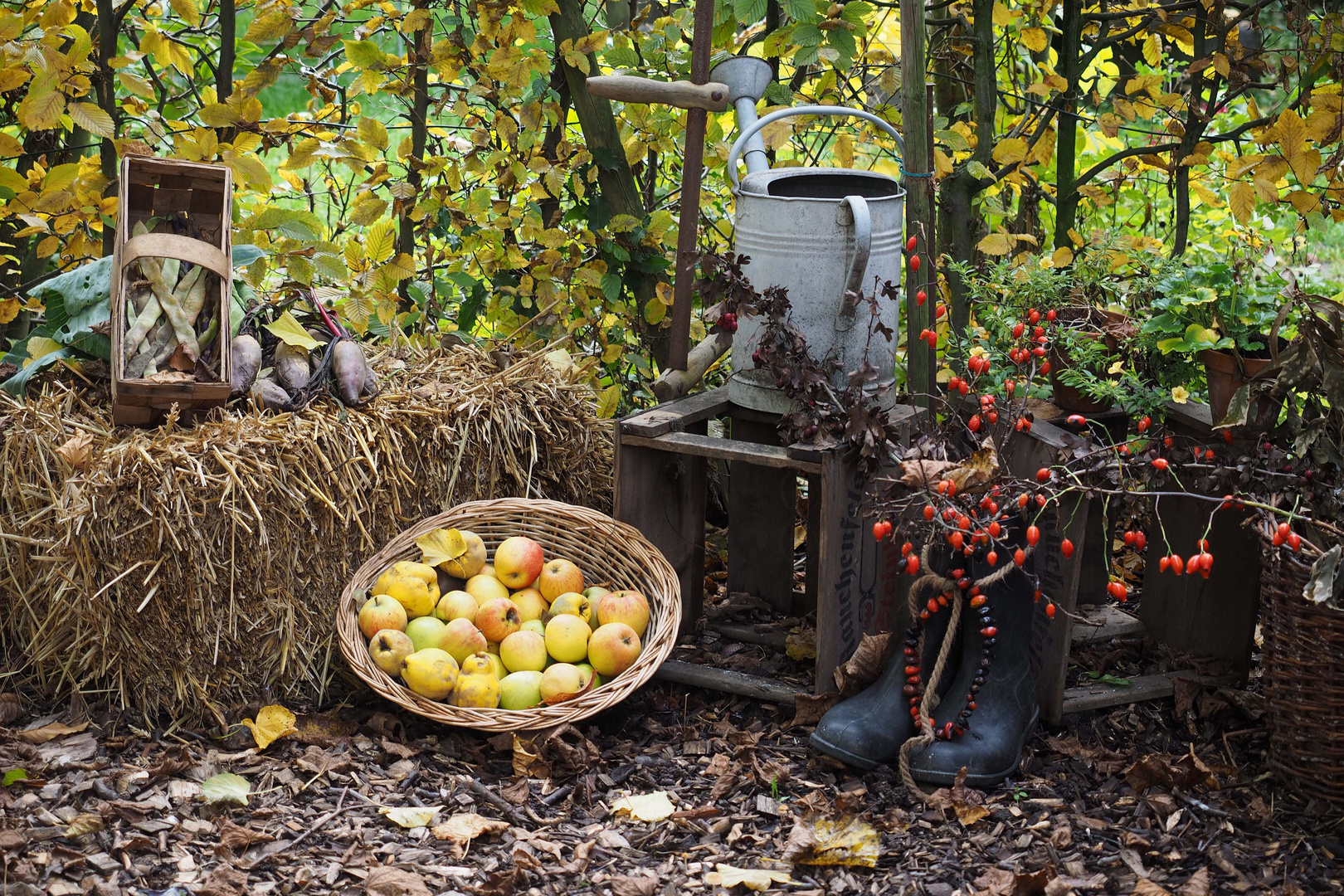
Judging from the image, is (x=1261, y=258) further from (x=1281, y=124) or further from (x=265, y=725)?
(x=265, y=725)

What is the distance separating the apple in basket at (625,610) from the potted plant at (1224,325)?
1109mm

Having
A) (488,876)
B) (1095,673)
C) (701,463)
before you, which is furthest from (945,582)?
(488,876)

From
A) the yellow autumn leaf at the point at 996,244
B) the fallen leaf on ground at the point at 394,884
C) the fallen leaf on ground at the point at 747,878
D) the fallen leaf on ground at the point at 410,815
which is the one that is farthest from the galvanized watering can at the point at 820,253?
the fallen leaf on ground at the point at 394,884

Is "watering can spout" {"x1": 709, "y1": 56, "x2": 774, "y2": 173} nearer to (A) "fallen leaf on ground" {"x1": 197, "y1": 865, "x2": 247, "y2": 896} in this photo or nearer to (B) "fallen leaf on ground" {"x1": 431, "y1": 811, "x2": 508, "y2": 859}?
(B) "fallen leaf on ground" {"x1": 431, "y1": 811, "x2": 508, "y2": 859}

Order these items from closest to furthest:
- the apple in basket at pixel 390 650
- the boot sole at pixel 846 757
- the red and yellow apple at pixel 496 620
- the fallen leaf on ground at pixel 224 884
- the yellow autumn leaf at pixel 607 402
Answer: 1. the fallen leaf on ground at pixel 224 884
2. the boot sole at pixel 846 757
3. the apple in basket at pixel 390 650
4. the red and yellow apple at pixel 496 620
5. the yellow autumn leaf at pixel 607 402

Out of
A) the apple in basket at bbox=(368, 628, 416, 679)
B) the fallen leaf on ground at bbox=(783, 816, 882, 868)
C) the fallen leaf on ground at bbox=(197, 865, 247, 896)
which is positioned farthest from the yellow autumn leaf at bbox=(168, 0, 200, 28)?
the fallen leaf on ground at bbox=(783, 816, 882, 868)

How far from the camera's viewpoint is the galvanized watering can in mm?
2197

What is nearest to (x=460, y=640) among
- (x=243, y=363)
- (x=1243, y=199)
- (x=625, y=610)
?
(x=625, y=610)

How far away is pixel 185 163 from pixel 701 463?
4.09ft

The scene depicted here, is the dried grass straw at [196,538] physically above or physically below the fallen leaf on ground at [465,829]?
above

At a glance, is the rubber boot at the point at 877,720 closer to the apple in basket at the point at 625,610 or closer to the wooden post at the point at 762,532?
the apple in basket at the point at 625,610

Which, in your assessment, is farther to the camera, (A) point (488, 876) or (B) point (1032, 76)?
(B) point (1032, 76)

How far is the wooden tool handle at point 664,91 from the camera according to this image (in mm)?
2342

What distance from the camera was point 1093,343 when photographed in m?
2.21
